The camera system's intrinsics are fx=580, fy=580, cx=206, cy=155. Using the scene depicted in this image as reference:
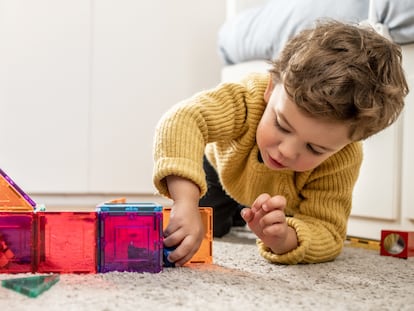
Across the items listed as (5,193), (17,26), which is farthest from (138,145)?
(5,193)

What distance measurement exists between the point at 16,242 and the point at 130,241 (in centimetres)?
13

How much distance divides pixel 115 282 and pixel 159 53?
1.07 metres

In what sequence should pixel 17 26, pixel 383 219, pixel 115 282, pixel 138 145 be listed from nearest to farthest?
pixel 115 282 → pixel 383 219 → pixel 17 26 → pixel 138 145

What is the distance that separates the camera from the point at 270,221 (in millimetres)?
756

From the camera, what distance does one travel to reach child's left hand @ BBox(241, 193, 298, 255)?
2.41ft

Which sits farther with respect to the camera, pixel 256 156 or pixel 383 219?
pixel 383 219

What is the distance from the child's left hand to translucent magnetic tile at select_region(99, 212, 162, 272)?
0.41 ft

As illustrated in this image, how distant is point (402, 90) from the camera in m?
0.79

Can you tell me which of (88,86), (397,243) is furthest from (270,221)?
(88,86)

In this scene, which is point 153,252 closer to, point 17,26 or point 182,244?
point 182,244

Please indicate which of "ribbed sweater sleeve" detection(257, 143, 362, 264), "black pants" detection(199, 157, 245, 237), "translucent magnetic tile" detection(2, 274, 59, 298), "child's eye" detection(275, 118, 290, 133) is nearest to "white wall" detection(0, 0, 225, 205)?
"black pants" detection(199, 157, 245, 237)

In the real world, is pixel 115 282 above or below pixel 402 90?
below

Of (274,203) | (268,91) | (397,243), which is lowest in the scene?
(397,243)

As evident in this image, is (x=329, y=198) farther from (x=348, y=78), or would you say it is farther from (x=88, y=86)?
(x=88, y=86)
